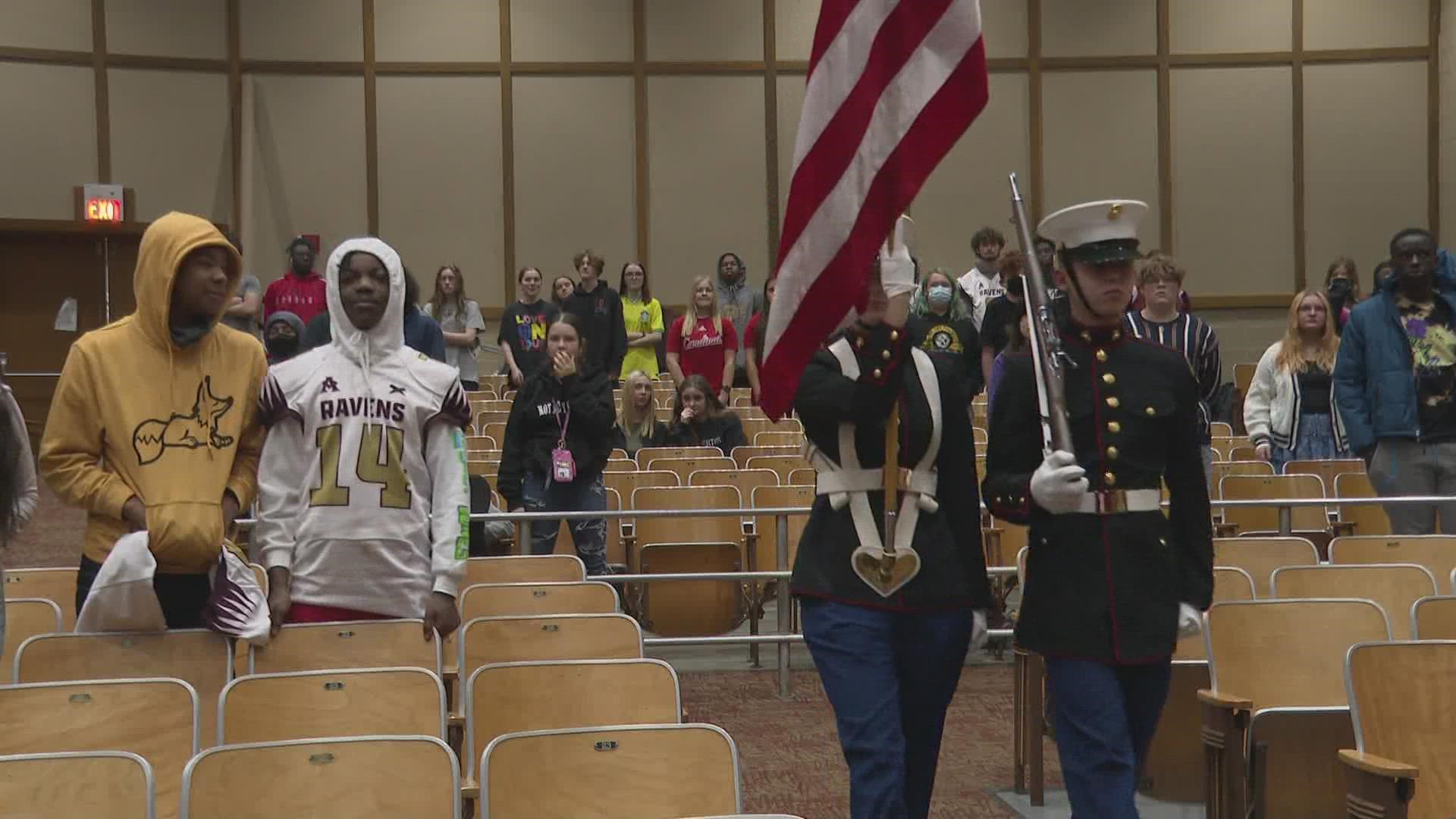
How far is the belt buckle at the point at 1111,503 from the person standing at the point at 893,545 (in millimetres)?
324

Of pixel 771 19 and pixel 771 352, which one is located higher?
pixel 771 19

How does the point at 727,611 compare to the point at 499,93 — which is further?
the point at 499,93

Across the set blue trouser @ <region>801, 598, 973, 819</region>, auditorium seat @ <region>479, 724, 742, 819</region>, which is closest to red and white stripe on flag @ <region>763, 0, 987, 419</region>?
blue trouser @ <region>801, 598, 973, 819</region>

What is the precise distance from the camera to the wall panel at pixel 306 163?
1853 centimetres

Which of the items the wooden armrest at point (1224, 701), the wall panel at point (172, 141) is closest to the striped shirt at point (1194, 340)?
the wooden armrest at point (1224, 701)

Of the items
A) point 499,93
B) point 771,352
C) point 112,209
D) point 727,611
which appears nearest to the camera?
point 771,352

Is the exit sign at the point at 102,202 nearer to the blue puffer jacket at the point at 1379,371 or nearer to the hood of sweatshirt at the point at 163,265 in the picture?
the blue puffer jacket at the point at 1379,371

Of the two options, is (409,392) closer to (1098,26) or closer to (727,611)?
(727,611)

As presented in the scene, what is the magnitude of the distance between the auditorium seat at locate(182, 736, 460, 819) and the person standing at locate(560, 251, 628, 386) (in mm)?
9489

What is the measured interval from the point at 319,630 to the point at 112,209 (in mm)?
14329

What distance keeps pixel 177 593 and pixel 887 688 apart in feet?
6.46

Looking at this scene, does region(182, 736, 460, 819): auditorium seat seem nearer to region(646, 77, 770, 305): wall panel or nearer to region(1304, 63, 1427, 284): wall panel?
region(646, 77, 770, 305): wall panel

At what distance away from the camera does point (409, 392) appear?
14.5ft

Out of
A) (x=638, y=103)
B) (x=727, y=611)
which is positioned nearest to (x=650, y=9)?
(x=638, y=103)
